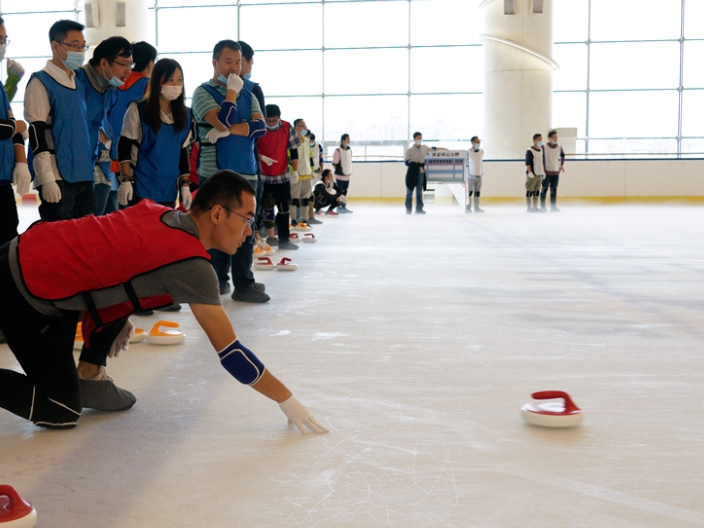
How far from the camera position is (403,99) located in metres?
18.5

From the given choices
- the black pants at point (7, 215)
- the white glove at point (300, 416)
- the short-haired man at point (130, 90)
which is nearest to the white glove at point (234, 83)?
the short-haired man at point (130, 90)

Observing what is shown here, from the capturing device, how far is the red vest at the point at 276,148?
6.87 meters

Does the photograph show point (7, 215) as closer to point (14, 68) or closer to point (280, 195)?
point (14, 68)

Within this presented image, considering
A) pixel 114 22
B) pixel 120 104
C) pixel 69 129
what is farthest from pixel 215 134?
pixel 114 22

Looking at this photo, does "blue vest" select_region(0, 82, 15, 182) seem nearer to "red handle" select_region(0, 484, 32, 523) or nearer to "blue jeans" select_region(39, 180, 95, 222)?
"blue jeans" select_region(39, 180, 95, 222)

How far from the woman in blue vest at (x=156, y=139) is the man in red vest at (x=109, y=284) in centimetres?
183

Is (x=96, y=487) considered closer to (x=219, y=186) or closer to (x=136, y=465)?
(x=136, y=465)

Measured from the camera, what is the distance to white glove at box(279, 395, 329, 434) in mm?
2127

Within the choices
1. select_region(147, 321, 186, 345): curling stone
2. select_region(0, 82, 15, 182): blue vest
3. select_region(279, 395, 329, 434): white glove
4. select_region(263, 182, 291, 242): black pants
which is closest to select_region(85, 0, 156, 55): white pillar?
select_region(263, 182, 291, 242): black pants

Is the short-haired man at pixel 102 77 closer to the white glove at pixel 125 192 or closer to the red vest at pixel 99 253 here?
the white glove at pixel 125 192

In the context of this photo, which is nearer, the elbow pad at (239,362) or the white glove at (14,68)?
the elbow pad at (239,362)

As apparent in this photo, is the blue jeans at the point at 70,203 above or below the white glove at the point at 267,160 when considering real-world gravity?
below

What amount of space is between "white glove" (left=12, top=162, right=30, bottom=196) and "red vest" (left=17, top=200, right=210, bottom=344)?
1438mm

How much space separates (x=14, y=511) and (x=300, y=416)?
0.80 m
